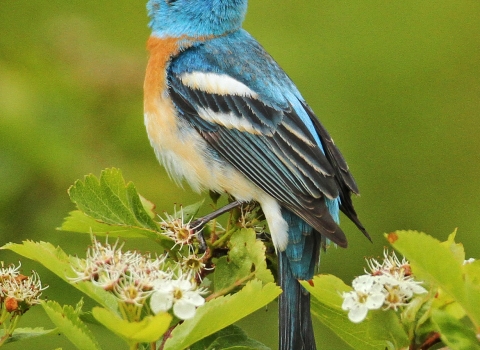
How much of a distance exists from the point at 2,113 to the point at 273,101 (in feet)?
4.72

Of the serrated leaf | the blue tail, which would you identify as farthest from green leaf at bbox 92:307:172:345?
the blue tail

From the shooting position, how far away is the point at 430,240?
5.59 ft

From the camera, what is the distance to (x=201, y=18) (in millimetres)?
4348

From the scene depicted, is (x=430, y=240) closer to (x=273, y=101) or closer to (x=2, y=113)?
(x=273, y=101)

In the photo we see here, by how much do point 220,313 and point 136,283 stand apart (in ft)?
0.82

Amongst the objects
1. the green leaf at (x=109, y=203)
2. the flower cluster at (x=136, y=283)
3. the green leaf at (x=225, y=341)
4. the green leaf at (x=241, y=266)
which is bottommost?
the green leaf at (x=225, y=341)

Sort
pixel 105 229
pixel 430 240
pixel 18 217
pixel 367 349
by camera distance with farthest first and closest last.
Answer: pixel 18 217 → pixel 105 229 → pixel 367 349 → pixel 430 240

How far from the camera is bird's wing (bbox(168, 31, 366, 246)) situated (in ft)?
11.0

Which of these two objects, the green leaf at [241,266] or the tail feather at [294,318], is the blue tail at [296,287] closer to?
the tail feather at [294,318]

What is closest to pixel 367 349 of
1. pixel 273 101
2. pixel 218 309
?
pixel 218 309

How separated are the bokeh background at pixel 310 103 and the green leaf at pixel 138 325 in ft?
6.08

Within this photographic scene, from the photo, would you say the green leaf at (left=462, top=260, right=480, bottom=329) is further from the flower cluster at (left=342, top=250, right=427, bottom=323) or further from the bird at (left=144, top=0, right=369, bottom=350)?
the bird at (left=144, top=0, right=369, bottom=350)

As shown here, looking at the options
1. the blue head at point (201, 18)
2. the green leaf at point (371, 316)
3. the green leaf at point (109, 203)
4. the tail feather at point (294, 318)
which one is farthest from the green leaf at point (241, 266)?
the blue head at point (201, 18)

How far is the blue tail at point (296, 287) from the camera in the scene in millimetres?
3025
